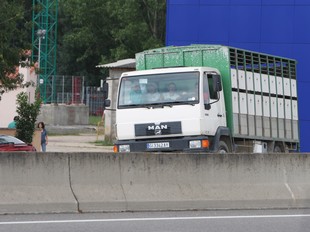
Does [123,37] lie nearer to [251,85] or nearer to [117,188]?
[251,85]

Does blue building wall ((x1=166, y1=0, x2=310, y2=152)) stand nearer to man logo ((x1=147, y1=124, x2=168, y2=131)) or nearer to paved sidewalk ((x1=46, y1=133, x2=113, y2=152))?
paved sidewalk ((x1=46, y1=133, x2=113, y2=152))

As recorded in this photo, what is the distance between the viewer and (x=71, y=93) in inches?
2758

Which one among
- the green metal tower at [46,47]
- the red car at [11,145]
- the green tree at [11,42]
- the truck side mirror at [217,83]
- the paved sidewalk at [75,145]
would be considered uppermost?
the green metal tower at [46,47]

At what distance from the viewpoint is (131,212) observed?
15086mm

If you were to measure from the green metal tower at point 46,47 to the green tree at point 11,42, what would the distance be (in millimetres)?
34839

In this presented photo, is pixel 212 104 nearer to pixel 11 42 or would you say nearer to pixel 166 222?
pixel 166 222

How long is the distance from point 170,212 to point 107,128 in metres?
26.1

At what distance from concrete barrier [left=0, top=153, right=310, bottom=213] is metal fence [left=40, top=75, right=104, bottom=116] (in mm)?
50783

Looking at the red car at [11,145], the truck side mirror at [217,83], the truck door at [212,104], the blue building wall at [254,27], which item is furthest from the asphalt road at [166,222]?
the blue building wall at [254,27]

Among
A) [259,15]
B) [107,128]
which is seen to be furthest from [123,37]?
[259,15]

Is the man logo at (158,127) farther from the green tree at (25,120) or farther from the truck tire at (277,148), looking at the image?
the green tree at (25,120)

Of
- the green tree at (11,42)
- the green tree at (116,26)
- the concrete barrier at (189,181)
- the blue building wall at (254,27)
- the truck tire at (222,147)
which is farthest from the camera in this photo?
the green tree at (116,26)

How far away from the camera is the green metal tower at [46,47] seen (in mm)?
68125

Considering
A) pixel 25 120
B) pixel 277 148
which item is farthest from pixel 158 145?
pixel 25 120
